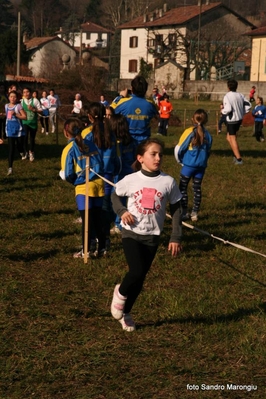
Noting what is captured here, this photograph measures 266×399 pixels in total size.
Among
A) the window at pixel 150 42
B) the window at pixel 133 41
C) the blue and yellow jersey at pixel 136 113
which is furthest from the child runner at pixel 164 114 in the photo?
the window at pixel 133 41

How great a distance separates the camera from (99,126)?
8656mm

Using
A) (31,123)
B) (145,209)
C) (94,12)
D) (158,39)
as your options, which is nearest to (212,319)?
(145,209)

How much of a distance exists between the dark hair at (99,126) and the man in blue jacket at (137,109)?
4.14 feet

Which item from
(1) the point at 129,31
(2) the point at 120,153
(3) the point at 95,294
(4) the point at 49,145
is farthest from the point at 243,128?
(1) the point at 129,31

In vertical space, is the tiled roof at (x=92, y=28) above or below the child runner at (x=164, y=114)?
above

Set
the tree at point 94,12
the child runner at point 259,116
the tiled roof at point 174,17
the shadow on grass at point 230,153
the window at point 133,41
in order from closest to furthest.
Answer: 1. the shadow on grass at point 230,153
2. the child runner at point 259,116
3. the tiled roof at point 174,17
4. the window at point 133,41
5. the tree at point 94,12

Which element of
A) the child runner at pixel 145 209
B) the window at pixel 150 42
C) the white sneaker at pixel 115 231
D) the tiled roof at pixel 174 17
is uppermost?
the tiled roof at pixel 174 17

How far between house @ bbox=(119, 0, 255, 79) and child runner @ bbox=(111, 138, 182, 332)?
7273 centimetres

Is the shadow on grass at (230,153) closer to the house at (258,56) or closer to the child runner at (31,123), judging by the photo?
the child runner at (31,123)

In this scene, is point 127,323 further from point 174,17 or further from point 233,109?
point 174,17

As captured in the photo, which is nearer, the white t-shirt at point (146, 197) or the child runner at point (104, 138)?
the white t-shirt at point (146, 197)

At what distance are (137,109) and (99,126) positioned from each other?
4.73 feet

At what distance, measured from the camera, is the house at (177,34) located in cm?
8225

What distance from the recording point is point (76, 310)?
273 inches
